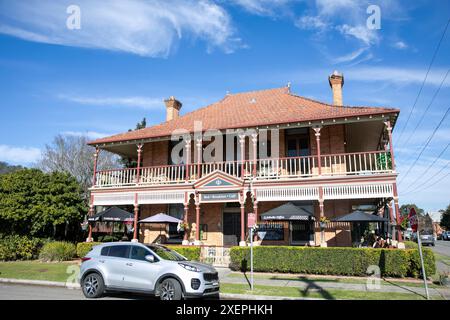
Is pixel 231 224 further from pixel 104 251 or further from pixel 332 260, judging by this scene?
pixel 104 251

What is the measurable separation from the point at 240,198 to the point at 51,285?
908cm

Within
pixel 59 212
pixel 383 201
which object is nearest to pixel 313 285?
pixel 383 201

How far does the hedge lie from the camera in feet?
44.3

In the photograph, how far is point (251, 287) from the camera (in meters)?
11.0

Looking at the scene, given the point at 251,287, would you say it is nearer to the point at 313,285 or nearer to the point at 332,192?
the point at 313,285

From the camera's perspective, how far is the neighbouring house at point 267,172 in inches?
645

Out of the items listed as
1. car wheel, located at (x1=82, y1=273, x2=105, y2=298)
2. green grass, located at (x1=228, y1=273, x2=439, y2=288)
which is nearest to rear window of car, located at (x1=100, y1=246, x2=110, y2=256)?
car wheel, located at (x1=82, y1=273, x2=105, y2=298)

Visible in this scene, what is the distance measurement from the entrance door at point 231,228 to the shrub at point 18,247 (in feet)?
34.8

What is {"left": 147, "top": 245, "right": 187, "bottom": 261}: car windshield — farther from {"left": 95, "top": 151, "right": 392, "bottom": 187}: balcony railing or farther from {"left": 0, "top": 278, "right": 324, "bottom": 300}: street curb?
{"left": 95, "top": 151, "right": 392, "bottom": 187}: balcony railing

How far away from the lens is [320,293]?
10.5 m

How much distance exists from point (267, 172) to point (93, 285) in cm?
1123

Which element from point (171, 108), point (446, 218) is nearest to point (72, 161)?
point (171, 108)

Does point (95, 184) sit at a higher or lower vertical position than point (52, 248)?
higher
